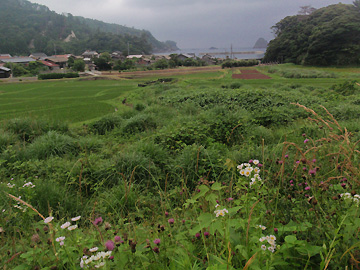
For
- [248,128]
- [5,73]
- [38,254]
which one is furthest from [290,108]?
[5,73]

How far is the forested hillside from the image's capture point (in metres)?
36.0

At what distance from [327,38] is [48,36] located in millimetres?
95199

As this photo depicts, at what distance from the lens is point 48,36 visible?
96562 millimetres

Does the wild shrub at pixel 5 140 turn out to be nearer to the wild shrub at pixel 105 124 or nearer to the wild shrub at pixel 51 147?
the wild shrub at pixel 51 147

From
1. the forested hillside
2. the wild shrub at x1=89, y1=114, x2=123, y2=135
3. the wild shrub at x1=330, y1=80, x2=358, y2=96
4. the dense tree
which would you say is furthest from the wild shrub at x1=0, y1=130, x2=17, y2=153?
the dense tree

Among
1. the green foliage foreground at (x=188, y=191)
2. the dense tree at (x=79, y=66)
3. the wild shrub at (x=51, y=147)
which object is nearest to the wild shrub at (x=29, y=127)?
the green foliage foreground at (x=188, y=191)

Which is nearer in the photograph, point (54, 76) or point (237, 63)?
point (54, 76)

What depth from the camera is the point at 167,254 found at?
5.46ft

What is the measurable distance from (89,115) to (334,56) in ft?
125

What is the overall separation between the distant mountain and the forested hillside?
179ft

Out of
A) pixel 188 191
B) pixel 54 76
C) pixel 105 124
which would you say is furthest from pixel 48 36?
pixel 188 191

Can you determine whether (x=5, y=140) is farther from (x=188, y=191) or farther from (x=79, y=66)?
(x=79, y=66)

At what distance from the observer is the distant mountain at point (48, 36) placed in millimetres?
82363

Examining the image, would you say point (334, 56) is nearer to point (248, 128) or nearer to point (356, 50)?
point (356, 50)
